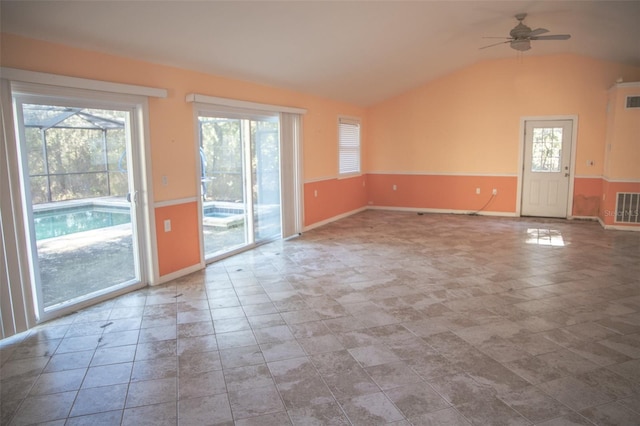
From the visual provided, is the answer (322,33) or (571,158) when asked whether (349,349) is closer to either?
(322,33)

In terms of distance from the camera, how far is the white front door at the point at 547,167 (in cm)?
768

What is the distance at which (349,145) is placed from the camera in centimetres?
855

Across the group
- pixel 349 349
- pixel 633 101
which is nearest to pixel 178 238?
pixel 349 349

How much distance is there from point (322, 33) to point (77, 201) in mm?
3064

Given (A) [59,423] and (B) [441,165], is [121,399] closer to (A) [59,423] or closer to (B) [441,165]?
(A) [59,423]

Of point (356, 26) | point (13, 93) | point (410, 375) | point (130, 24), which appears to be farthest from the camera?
point (356, 26)

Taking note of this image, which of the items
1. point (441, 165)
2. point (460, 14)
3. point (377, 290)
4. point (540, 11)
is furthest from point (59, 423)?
point (441, 165)

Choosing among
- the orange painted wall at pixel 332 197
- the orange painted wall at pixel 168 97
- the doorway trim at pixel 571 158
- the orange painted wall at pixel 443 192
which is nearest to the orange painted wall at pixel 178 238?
the orange painted wall at pixel 168 97

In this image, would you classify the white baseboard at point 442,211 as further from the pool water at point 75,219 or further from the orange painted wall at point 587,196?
the pool water at point 75,219

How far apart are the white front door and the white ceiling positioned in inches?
53.6

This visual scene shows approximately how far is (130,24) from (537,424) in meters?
3.91

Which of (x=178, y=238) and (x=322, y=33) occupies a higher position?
(x=322, y=33)

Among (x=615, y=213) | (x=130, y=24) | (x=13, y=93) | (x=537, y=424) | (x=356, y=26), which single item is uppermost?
(x=356, y=26)

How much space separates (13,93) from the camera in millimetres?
3074
